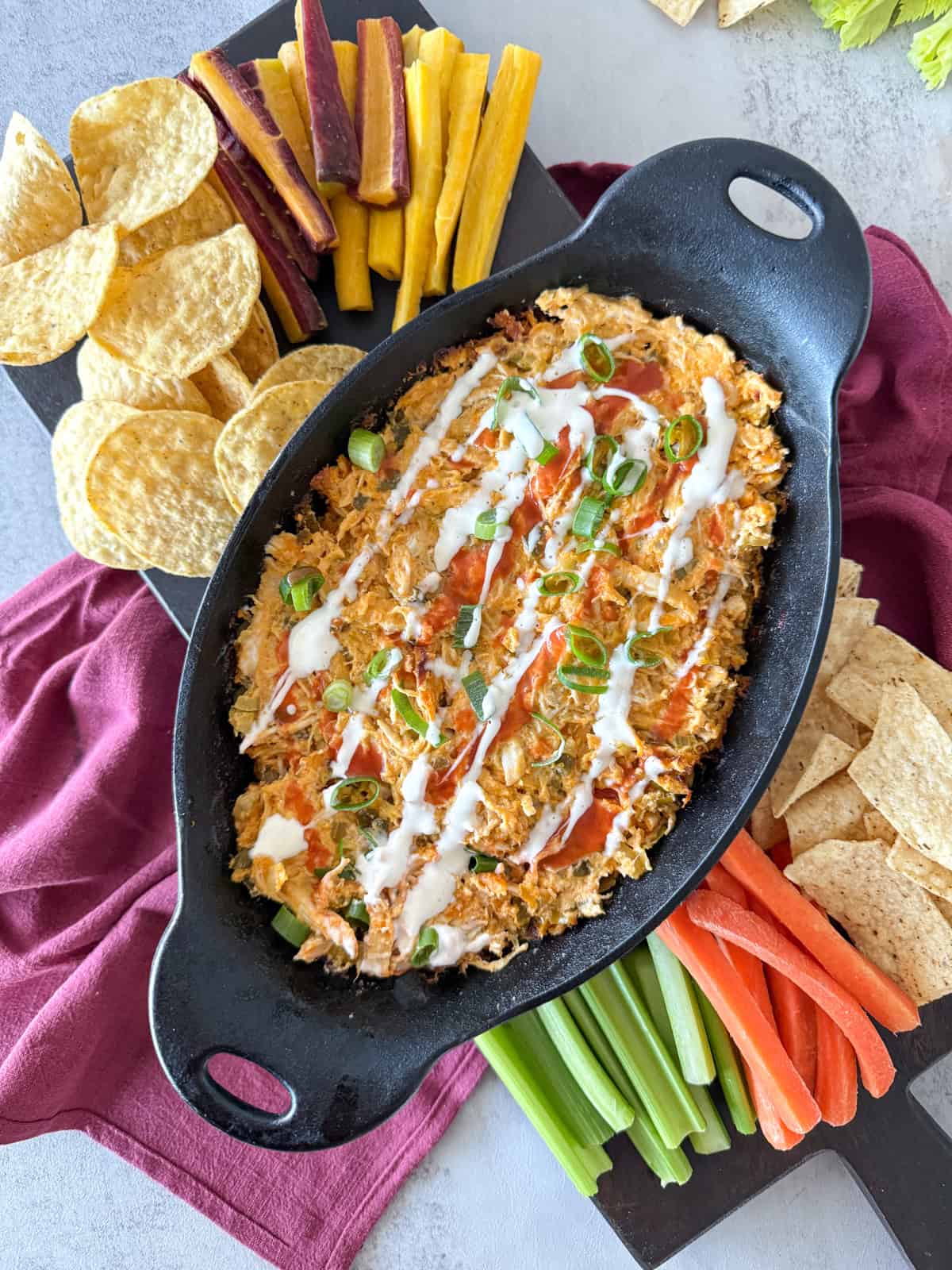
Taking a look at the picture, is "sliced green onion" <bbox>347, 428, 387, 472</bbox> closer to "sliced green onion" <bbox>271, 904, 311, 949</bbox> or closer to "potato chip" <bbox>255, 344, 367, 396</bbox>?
"potato chip" <bbox>255, 344, 367, 396</bbox>

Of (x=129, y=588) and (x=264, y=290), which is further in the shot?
(x=129, y=588)

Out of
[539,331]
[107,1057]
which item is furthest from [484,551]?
[107,1057]

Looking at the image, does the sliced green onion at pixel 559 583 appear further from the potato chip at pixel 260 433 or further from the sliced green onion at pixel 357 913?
the sliced green onion at pixel 357 913

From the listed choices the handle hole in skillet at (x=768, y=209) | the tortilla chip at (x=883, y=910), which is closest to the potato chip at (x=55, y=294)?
the handle hole in skillet at (x=768, y=209)

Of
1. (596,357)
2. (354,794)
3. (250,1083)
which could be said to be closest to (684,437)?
A: (596,357)

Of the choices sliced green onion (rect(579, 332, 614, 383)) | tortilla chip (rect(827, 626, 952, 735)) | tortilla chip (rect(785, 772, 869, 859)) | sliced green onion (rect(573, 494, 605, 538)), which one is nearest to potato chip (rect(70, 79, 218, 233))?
sliced green onion (rect(579, 332, 614, 383))

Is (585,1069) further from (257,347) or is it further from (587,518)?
(257,347)

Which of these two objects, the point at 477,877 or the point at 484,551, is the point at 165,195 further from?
the point at 477,877
